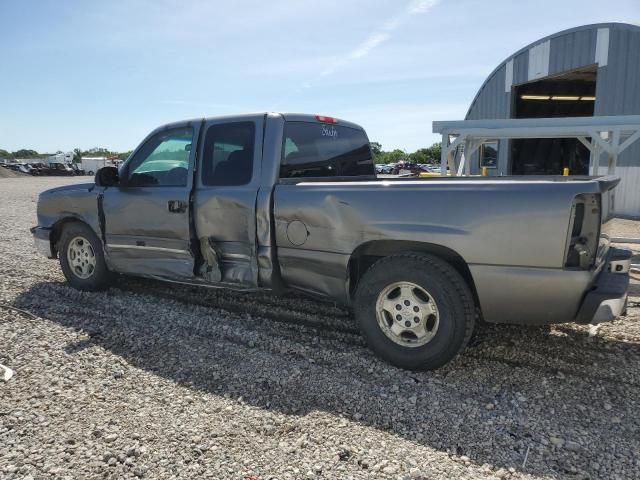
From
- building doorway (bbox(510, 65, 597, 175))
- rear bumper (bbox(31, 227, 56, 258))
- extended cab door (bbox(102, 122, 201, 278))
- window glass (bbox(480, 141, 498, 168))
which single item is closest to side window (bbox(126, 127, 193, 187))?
extended cab door (bbox(102, 122, 201, 278))

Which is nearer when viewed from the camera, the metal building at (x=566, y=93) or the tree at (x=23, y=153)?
the metal building at (x=566, y=93)

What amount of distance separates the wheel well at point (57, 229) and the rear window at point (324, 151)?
8.92 feet

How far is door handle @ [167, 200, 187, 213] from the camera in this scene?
14.8ft

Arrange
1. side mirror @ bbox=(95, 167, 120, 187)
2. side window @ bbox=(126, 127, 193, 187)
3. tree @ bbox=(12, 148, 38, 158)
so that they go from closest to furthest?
1. side window @ bbox=(126, 127, 193, 187)
2. side mirror @ bbox=(95, 167, 120, 187)
3. tree @ bbox=(12, 148, 38, 158)

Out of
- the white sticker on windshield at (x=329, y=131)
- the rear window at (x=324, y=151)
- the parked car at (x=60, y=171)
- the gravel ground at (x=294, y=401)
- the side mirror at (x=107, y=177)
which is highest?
the parked car at (x=60, y=171)

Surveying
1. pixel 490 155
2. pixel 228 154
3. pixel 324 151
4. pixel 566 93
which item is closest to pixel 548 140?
pixel 566 93

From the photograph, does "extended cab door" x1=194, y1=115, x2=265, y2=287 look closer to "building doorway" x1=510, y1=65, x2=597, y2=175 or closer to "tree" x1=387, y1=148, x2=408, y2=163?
"building doorway" x1=510, y1=65, x2=597, y2=175

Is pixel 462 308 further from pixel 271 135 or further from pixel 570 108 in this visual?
pixel 570 108

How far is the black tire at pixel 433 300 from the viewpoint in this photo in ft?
10.7

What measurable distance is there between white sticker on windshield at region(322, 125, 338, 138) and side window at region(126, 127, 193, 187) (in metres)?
1.29

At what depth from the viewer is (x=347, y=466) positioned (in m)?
2.48

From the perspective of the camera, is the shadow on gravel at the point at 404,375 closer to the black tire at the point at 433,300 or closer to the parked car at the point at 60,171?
the black tire at the point at 433,300

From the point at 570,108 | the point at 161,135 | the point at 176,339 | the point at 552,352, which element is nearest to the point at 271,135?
the point at 161,135

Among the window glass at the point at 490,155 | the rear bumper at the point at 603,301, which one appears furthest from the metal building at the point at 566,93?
the rear bumper at the point at 603,301
